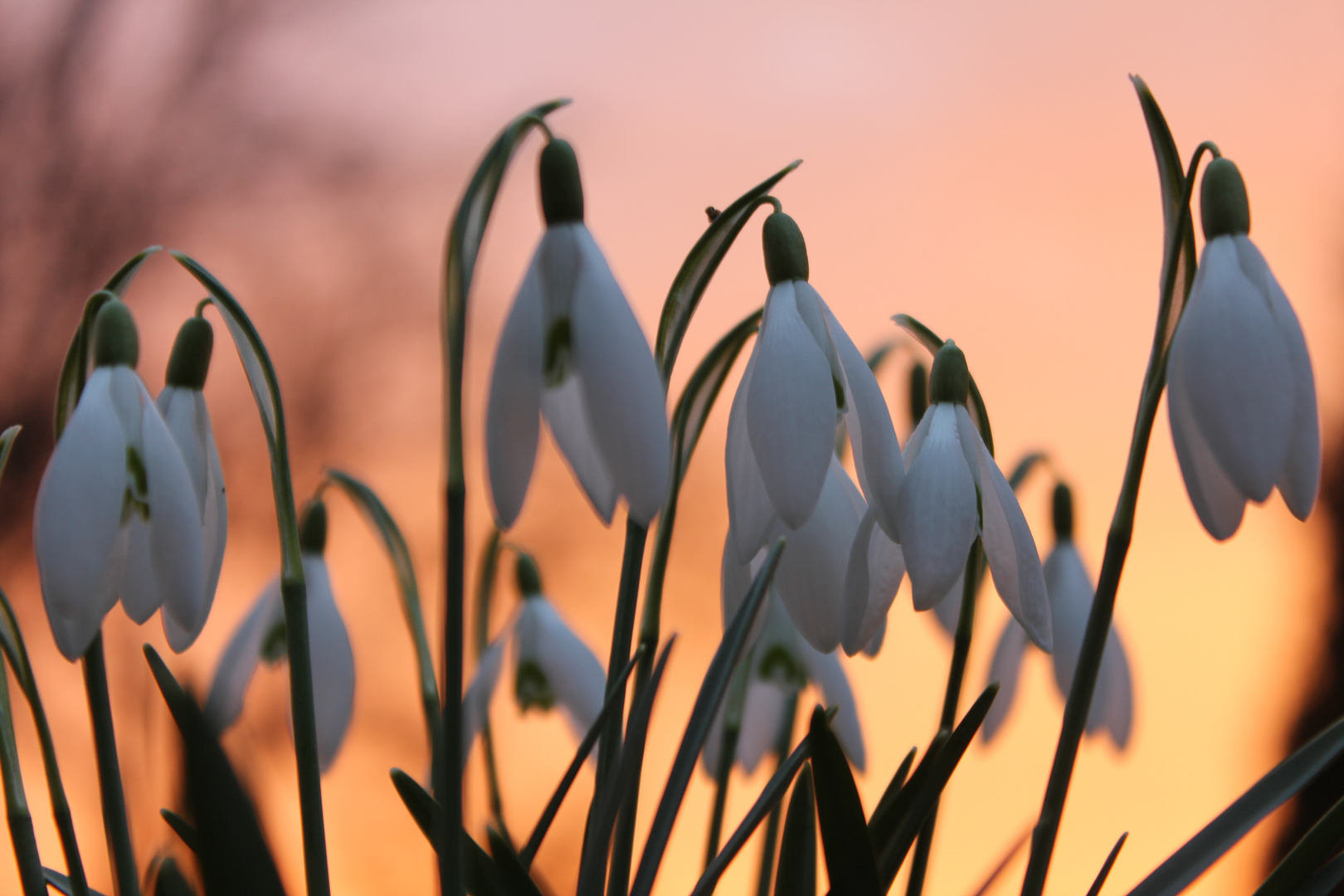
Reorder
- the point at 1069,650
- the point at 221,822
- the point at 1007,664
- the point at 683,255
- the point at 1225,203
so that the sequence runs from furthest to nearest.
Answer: the point at 683,255, the point at 1007,664, the point at 1069,650, the point at 1225,203, the point at 221,822

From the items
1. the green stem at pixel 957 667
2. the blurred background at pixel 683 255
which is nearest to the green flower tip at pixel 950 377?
the green stem at pixel 957 667

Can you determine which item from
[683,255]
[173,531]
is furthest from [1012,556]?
[683,255]

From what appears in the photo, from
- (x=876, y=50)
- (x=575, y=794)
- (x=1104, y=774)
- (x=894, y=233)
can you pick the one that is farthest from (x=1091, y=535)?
(x=575, y=794)

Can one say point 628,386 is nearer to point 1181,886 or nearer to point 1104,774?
point 1181,886

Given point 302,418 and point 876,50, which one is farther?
point 302,418

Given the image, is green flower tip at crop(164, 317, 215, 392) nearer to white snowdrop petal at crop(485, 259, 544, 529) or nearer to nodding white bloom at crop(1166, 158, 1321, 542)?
white snowdrop petal at crop(485, 259, 544, 529)

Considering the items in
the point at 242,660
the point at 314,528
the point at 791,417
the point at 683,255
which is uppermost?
the point at 683,255

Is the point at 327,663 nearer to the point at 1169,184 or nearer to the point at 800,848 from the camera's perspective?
the point at 800,848
